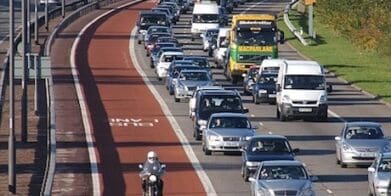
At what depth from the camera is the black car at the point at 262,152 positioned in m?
42.8

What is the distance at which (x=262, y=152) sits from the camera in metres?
43.6

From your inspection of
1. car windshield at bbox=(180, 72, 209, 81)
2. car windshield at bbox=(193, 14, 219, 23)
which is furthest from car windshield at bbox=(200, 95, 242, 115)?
car windshield at bbox=(193, 14, 219, 23)

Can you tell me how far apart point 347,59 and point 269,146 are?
52.8 meters

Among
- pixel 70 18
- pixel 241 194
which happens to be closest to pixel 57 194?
pixel 241 194

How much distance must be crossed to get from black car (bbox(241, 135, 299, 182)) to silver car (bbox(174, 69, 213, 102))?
22.7 metres

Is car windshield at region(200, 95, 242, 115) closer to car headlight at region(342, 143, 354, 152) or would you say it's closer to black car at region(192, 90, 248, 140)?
black car at region(192, 90, 248, 140)

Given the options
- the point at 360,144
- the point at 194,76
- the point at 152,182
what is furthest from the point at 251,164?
the point at 194,76

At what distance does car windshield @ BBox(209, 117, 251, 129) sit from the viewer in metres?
49.7

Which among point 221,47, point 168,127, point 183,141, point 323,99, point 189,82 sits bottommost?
point 221,47

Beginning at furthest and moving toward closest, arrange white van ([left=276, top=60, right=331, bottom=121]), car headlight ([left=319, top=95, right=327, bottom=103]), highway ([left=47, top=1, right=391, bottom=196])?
white van ([left=276, top=60, right=331, bottom=121]) < car headlight ([left=319, top=95, right=327, bottom=103]) < highway ([left=47, top=1, right=391, bottom=196])

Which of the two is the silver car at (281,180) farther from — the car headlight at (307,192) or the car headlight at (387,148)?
the car headlight at (387,148)

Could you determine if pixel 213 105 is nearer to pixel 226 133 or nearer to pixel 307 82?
pixel 307 82

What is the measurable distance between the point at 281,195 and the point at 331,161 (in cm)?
1152

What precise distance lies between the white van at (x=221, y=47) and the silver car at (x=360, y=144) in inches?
1420
